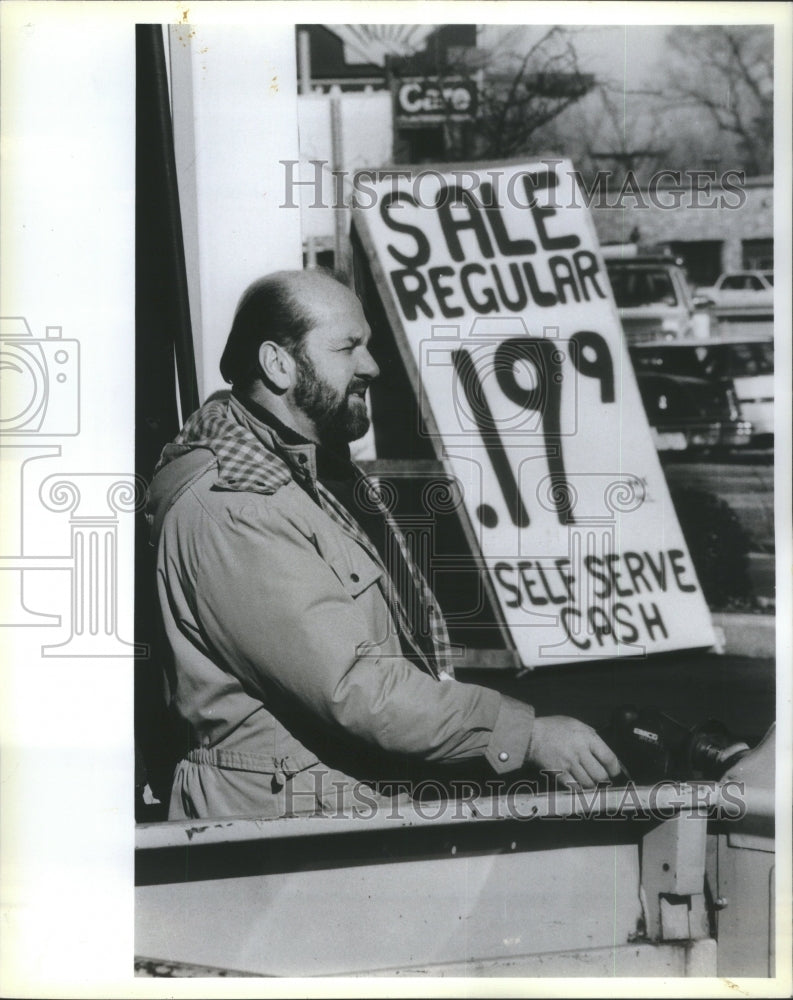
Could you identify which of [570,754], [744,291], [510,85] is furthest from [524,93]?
[570,754]

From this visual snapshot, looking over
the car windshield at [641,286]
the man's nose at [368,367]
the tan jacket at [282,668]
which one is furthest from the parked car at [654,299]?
the tan jacket at [282,668]

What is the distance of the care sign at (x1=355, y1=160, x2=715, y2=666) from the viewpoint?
3275mm

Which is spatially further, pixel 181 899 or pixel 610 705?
pixel 610 705

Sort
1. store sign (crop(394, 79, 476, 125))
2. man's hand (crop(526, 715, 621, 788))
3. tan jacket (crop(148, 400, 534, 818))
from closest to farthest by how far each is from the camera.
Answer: tan jacket (crop(148, 400, 534, 818)) → man's hand (crop(526, 715, 621, 788)) → store sign (crop(394, 79, 476, 125))

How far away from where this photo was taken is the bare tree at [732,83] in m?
3.27

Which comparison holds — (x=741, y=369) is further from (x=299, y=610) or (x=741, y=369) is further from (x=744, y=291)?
(x=299, y=610)

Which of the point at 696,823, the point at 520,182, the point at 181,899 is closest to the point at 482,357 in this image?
the point at 520,182

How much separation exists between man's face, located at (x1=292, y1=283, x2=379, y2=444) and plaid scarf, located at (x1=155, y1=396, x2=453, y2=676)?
0.10 metres

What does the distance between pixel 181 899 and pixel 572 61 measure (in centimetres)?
238

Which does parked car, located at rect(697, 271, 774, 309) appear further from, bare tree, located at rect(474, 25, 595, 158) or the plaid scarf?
the plaid scarf

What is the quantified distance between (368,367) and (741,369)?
1.03 metres

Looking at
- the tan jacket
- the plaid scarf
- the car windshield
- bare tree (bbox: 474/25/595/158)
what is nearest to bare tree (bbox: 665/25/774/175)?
bare tree (bbox: 474/25/595/158)

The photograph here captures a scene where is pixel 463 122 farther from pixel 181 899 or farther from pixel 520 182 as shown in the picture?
pixel 181 899

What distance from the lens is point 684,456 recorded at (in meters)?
3.33
